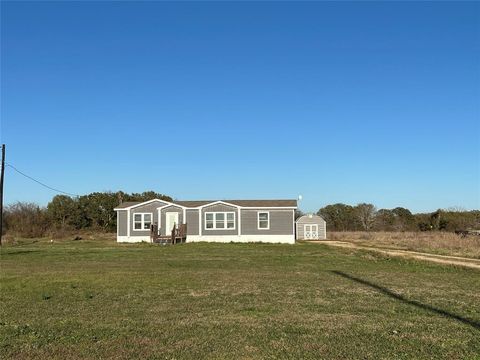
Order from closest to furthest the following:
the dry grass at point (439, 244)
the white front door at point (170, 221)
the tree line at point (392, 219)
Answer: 1. the dry grass at point (439, 244)
2. the white front door at point (170, 221)
3. the tree line at point (392, 219)

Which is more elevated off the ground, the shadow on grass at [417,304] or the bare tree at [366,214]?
the bare tree at [366,214]

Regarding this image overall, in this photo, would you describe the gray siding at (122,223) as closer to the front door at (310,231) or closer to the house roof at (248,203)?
the house roof at (248,203)

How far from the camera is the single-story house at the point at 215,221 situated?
128ft

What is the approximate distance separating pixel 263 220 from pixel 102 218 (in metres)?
29.4

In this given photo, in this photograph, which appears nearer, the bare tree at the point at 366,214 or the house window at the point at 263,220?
the house window at the point at 263,220

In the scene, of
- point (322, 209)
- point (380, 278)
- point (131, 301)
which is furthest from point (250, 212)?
point (322, 209)

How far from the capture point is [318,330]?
7195 millimetres

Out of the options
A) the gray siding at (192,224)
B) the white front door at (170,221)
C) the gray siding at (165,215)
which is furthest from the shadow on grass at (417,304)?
the white front door at (170,221)

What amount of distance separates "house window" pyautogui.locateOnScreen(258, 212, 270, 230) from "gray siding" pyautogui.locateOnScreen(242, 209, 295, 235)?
0.77 feet

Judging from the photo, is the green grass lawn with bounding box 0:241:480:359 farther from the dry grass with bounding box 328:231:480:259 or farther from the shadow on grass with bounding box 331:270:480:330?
the dry grass with bounding box 328:231:480:259

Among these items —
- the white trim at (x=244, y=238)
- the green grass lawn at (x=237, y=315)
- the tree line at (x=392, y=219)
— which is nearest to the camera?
the green grass lawn at (x=237, y=315)

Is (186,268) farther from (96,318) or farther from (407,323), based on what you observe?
(407,323)

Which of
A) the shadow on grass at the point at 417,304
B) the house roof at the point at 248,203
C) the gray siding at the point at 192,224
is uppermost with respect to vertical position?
the house roof at the point at 248,203

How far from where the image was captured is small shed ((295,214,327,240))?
176 ft
